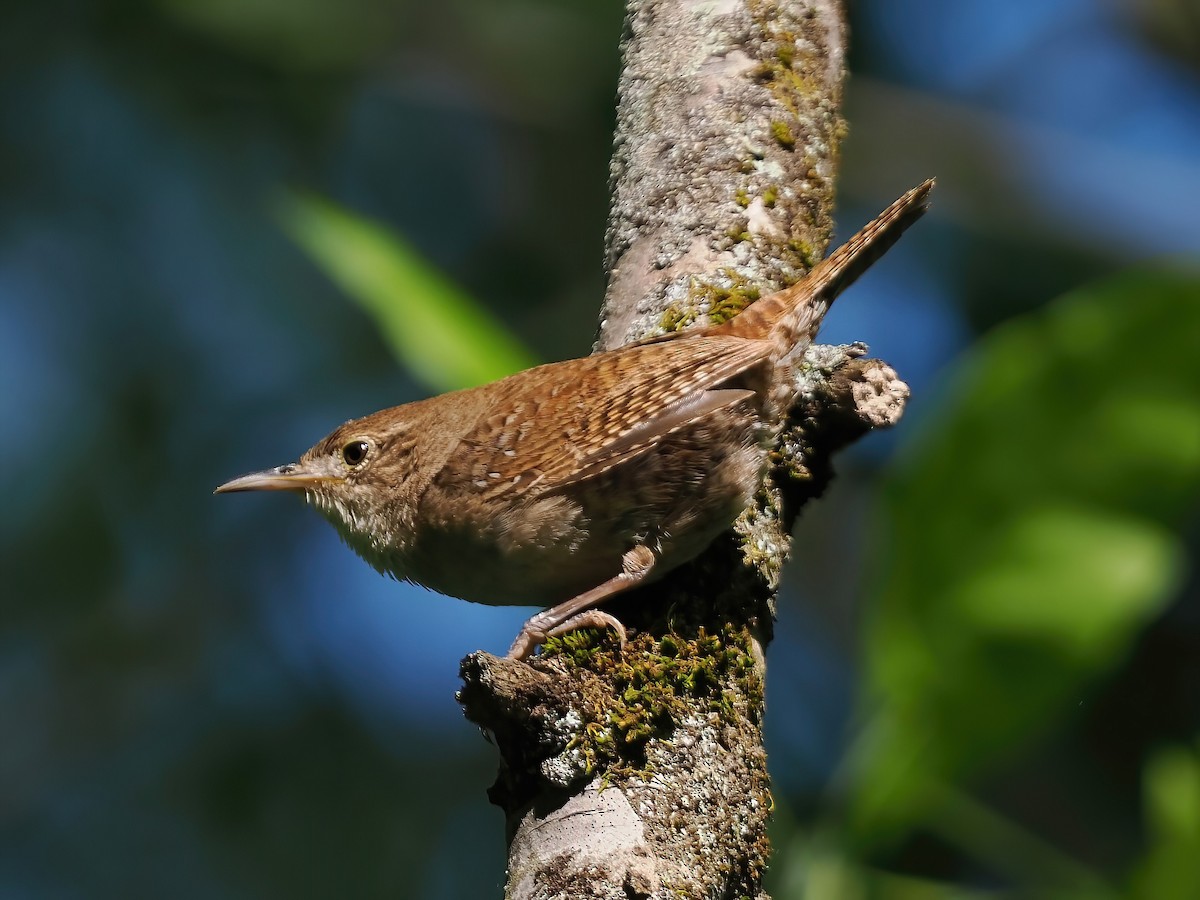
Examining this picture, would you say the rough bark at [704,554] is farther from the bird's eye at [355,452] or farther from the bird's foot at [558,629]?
the bird's eye at [355,452]

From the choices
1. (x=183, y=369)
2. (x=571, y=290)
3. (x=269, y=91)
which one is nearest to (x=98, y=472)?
(x=183, y=369)

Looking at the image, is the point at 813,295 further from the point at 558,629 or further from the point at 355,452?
the point at 355,452

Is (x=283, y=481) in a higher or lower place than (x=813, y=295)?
higher

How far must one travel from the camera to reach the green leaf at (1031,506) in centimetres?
255

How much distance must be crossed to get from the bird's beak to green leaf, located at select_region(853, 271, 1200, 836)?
78.1 inches

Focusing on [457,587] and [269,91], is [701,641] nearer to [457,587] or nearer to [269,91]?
[457,587]

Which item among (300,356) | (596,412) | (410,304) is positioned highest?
(300,356)

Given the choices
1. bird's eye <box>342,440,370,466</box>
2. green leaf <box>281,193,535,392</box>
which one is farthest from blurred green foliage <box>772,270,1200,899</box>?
bird's eye <box>342,440,370,466</box>

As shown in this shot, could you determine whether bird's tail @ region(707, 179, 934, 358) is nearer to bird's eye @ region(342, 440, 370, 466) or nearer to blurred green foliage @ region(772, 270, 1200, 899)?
blurred green foliage @ region(772, 270, 1200, 899)

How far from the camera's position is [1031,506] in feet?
8.50

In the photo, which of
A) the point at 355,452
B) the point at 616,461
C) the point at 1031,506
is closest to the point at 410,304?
the point at 616,461

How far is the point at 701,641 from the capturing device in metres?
2.67

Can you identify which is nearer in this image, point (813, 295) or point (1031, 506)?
point (1031, 506)

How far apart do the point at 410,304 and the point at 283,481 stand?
106 centimetres
